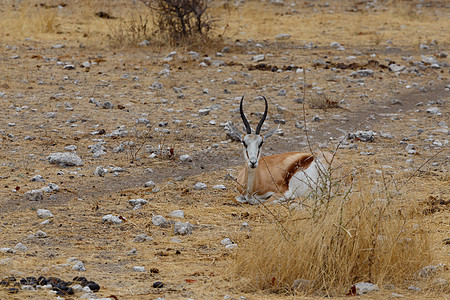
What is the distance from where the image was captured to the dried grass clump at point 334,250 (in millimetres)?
4684

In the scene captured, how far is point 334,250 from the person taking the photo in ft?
15.5

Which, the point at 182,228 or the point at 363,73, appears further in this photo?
the point at 363,73

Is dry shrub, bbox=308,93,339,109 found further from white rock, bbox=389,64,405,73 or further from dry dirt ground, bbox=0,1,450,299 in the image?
white rock, bbox=389,64,405,73

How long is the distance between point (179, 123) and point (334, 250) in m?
5.61

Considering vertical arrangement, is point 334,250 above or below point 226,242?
above

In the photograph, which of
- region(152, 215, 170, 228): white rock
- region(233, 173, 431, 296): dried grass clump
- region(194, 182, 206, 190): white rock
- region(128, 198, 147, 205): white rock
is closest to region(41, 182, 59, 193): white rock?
region(128, 198, 147, 205): white rock

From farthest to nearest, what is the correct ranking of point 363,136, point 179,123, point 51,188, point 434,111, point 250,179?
→ 1. point 434,111
2. point 179,123
3. point 363,136
4. point 250,179
5. point 51,188

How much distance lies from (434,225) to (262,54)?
891 centimetres

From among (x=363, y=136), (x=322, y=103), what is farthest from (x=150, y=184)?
(x=322, y=103)

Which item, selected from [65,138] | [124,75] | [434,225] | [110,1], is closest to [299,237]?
[434,225]

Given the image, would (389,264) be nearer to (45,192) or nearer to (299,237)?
(299,237)

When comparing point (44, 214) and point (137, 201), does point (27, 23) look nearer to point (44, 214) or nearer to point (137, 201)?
point (137, 201)

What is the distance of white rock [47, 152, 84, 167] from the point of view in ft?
26.1

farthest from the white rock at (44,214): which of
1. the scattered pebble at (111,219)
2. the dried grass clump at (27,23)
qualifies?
the dried grass clump at (27,23)
